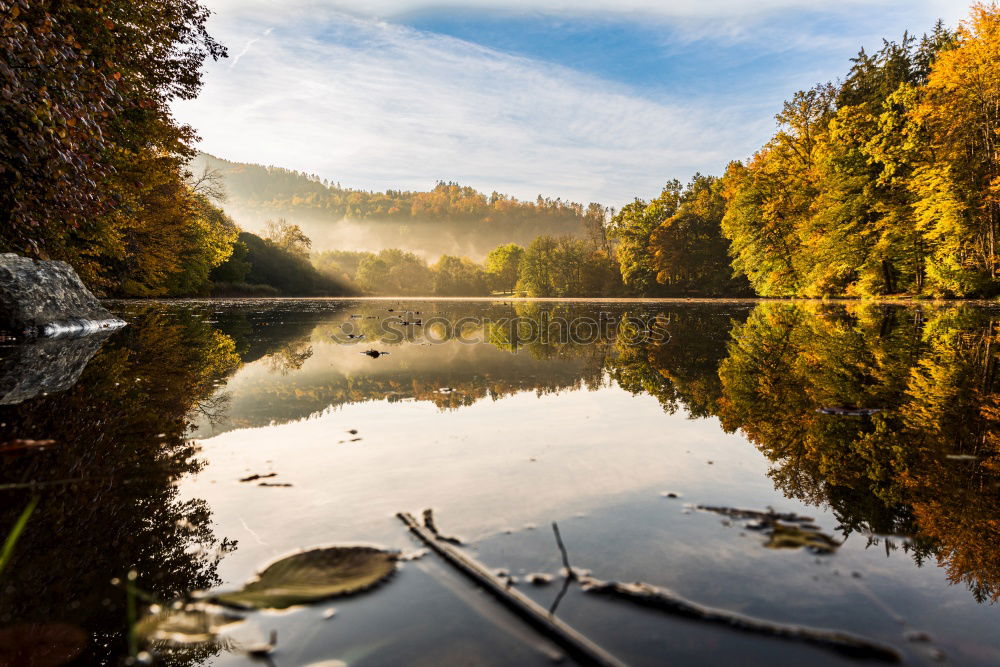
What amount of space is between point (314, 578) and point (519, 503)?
1.17m

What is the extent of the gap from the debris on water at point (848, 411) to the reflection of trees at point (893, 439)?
0.09m

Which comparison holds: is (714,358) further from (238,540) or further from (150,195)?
(150,195)

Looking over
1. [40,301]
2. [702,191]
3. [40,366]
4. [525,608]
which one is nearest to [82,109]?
[40,366]

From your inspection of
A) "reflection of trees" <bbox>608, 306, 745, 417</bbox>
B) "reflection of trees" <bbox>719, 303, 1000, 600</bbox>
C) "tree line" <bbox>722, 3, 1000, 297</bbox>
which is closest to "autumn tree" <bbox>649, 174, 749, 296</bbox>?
"tree line" <bbox>722, 3, 1000, 297</bbox>

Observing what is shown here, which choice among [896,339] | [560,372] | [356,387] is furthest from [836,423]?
[896,339]

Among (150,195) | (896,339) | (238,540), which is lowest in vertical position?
(238,540)

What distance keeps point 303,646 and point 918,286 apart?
41168 millimetres

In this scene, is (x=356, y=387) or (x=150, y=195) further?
(x=150, y=195)

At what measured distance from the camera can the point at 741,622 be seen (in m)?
1.67

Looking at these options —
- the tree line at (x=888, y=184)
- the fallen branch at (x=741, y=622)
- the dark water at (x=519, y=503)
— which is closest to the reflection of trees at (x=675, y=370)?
the dark water at (x=519, y=503)

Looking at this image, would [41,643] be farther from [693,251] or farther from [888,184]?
[693,251]

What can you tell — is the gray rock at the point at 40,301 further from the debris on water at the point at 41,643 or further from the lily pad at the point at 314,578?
the lily pad at the point at 314,578

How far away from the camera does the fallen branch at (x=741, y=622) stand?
1522 mm

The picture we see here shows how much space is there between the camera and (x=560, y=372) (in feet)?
26.1
